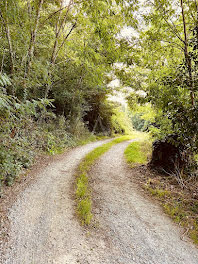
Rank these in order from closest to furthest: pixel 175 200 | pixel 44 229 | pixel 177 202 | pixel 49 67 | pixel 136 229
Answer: pixel 44 229
pixel 136 229
pixel 177 202
pixel 175 200
pixel 49 67

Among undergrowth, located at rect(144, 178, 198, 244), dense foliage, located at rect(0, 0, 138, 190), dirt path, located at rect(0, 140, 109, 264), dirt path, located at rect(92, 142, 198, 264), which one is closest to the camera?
dirt path, located at rect(0, 140, 109, 264)

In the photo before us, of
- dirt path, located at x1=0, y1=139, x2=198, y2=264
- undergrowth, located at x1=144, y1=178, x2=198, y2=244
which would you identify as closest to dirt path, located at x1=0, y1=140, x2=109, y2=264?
dirt path, located at x1=0, y1=139, x2=198, y2=264

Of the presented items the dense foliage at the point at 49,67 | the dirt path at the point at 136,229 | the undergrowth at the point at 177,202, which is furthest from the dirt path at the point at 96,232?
the dense foliage at the point at 49,67

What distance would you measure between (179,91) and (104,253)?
5.24 meters

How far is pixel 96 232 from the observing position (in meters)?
3.26

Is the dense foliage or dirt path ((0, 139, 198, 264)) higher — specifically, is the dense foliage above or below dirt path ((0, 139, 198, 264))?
above

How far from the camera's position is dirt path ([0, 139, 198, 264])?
2.65 m

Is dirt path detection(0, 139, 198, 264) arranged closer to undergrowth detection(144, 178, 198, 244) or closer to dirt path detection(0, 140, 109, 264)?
dirt path detection(0, 140, 109, 264)

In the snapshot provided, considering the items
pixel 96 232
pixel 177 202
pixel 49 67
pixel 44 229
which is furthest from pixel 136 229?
pixel 49 67

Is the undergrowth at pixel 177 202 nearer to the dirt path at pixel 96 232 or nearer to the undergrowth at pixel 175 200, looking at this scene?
the undergrowth at pixel 175 200

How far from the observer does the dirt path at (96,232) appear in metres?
2.65

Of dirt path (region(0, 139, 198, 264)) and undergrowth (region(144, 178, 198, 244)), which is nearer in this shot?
dirt path (region(0, 139, 198, 264))

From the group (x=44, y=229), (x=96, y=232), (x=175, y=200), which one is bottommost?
(x=175, y=200)

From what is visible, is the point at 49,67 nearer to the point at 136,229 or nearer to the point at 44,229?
the point at 44,229
